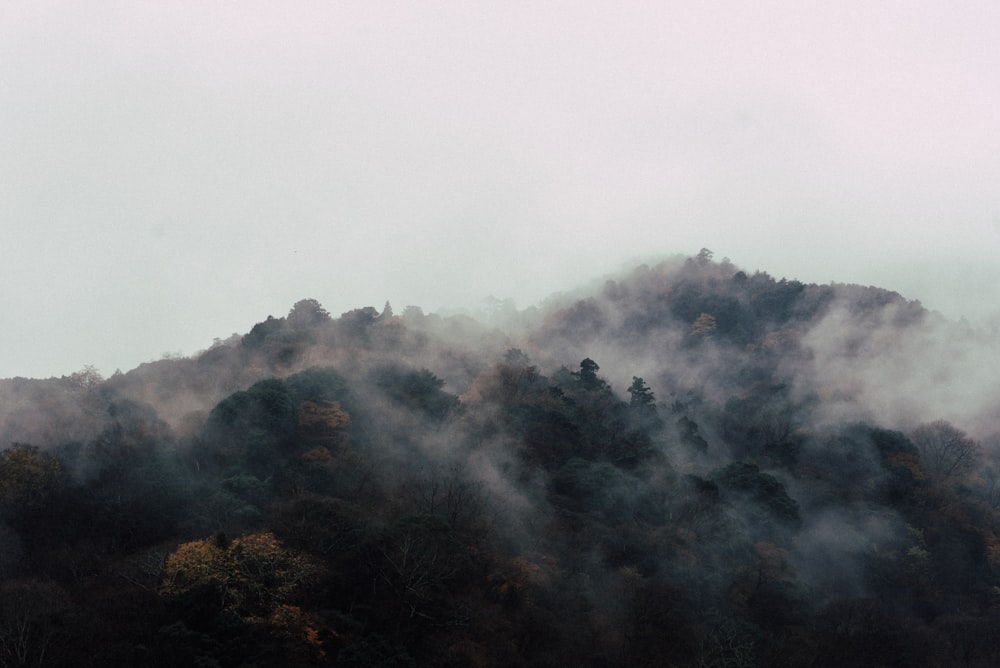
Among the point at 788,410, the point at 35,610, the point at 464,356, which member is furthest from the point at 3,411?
the point at 788,410

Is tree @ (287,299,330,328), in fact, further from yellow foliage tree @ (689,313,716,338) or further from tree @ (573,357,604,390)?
yellow foliage tree @ (689,313,716,338)

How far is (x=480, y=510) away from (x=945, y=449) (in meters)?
52.1

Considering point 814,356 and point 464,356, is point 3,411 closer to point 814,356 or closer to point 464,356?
point 464,356

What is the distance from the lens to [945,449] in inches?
3182

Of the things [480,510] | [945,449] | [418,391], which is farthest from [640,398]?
[480,510]

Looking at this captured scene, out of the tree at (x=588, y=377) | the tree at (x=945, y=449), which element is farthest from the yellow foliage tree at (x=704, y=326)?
the tree at (x=945, y=449)

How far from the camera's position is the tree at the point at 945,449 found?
79.9 m

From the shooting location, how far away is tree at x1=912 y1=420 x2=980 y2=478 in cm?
7995

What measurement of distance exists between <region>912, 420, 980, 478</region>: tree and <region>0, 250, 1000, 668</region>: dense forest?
0.33 metres

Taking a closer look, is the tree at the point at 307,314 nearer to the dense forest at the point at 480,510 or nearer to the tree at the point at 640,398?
the dense forest at the point at 480,510

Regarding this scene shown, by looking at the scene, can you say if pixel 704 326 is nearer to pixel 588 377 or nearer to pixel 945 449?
pixel 588 377

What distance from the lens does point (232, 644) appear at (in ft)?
115

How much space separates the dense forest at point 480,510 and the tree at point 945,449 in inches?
12.9

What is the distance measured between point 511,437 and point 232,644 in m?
36.5
